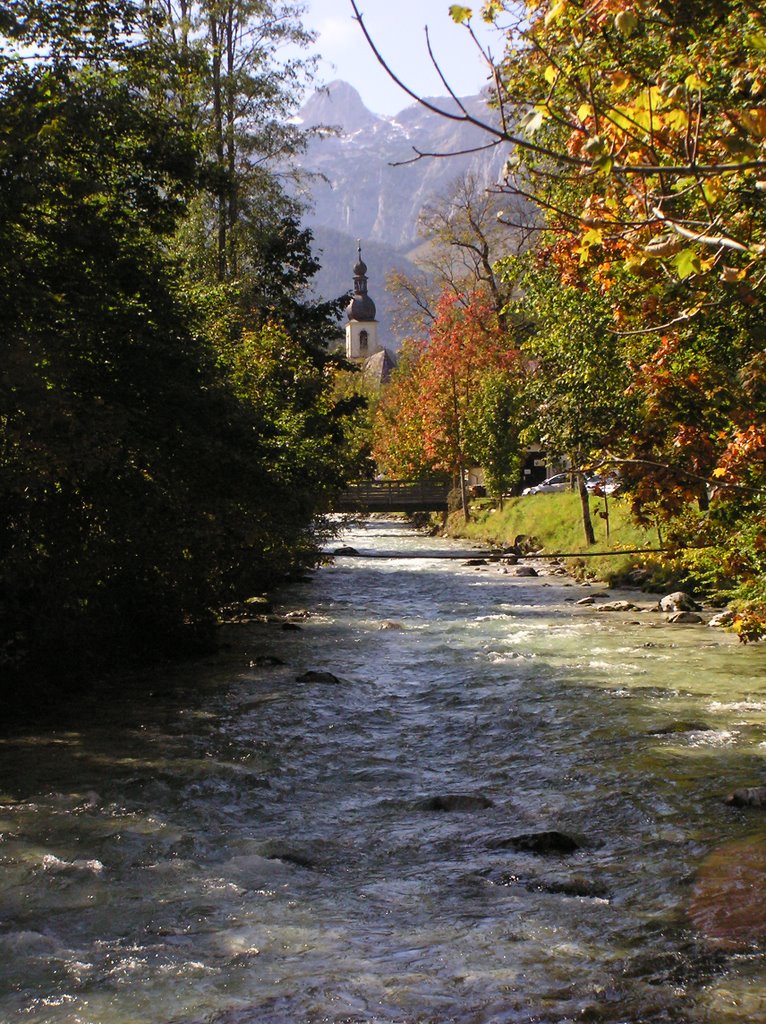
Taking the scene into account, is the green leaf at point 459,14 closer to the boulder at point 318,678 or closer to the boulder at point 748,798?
the boulder at point 748,798

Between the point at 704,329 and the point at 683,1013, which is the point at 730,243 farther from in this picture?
the point at 704,329

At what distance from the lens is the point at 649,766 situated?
1067cm

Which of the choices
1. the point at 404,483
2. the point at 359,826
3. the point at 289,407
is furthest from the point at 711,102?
the point at 404,483

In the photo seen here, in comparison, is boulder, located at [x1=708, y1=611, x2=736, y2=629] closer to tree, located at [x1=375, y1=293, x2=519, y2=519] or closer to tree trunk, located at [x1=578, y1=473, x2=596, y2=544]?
tree trunk, located at [x1=578, y1=473, x2=596, y2=544]

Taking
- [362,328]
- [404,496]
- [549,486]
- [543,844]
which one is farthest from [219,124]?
[362,328]

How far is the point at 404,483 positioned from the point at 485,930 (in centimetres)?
5580

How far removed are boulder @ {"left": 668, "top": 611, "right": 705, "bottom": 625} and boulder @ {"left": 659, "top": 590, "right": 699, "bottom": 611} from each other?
0.87 metres

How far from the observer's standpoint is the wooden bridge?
5844cm

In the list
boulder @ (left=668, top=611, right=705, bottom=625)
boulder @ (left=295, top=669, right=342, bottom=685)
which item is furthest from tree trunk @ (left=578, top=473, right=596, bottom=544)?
boulder @ (left=295, top=669, right=342, bottom=685)

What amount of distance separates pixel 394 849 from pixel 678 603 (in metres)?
14.4

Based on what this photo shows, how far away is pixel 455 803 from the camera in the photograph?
32.1 ft

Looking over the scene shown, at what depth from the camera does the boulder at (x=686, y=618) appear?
66.8ft

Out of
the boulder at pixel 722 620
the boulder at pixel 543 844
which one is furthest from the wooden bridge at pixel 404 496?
the boulder at pixel 543 844

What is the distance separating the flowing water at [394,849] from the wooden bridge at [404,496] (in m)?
41.7
